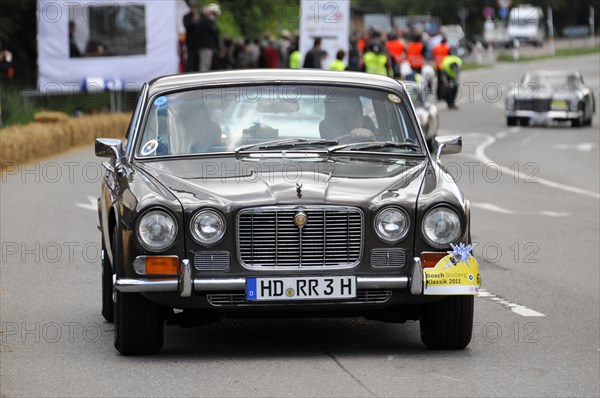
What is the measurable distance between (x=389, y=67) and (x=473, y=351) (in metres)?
28.8

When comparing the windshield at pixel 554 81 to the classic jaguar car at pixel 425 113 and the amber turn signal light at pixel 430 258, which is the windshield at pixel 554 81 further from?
the amber turn signal light at pixel 430 258

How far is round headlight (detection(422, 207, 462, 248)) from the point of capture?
790 centimetres

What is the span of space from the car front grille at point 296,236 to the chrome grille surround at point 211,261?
0.09 metres

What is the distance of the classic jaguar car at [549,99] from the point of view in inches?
1367

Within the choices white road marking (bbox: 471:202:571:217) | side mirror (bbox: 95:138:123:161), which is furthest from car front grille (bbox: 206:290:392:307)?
white road marking (bbox: 471:202:571:217)

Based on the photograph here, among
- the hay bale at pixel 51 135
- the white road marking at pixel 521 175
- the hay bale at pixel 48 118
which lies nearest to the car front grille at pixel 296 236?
the white road marking at pixel 521 175

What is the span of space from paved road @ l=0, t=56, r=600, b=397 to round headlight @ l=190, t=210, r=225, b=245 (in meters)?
0.65

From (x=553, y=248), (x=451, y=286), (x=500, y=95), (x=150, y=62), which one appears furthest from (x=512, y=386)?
(x=500, y=95)

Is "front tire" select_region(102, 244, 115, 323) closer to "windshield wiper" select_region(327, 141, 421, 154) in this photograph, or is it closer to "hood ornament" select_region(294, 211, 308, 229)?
"windshield wiper" select_region(327, 141, 421, 154)

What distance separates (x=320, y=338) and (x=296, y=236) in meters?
1.13

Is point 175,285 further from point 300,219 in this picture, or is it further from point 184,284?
point 300,219

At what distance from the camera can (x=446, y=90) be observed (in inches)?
1644

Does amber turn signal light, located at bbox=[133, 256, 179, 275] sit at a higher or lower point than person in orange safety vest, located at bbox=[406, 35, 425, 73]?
lower

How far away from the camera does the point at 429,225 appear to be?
25.9ft
